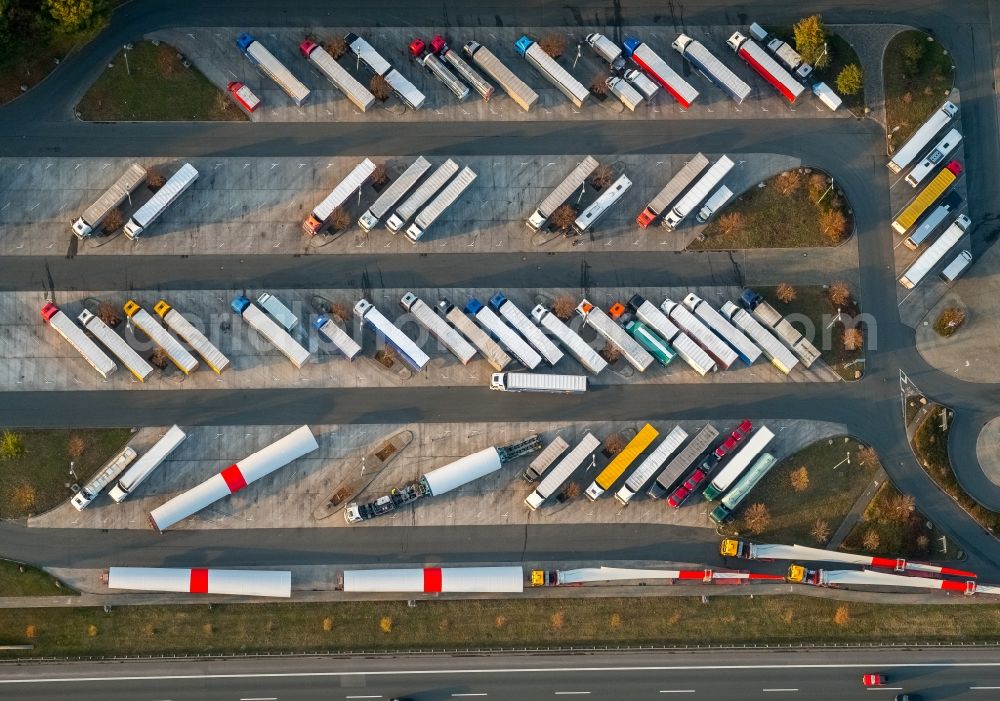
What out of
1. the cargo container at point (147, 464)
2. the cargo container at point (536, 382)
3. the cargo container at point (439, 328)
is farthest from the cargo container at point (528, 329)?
the cargo container at point (147, 464)

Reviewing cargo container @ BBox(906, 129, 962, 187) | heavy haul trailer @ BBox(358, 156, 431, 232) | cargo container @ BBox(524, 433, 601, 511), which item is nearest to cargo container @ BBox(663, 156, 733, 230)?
cargo container @ BBox(906, 129, 962, 187)

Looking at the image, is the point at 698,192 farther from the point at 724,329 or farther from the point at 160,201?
the point at 160,201

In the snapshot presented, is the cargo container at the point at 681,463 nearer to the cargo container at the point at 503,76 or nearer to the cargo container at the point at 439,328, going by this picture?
the cargo container at the point at 439,328

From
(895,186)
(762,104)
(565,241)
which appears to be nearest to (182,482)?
(565,241)

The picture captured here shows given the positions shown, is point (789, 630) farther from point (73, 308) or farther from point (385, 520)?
point (73, 308)

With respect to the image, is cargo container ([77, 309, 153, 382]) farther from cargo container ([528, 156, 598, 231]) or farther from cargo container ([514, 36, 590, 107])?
cargo container ([514, 36, 590, 107])
